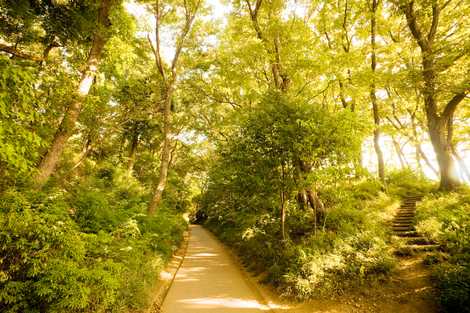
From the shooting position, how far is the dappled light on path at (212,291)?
5.93m

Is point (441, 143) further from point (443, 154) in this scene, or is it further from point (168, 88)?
point (168, 88)

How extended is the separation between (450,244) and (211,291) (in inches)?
272

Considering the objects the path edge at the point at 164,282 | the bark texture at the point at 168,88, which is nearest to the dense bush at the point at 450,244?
the path edge at the point at 164,282

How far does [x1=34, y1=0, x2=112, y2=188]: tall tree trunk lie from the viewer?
6.46m

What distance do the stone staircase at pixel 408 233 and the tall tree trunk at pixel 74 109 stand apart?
421 inches

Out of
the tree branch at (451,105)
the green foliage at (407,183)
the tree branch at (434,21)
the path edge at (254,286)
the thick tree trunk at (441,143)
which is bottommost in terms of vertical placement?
the path edge at (254,286)

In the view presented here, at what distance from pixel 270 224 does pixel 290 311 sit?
4.22 metres

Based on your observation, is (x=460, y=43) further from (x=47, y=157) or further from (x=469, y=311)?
(x=47, y=157)

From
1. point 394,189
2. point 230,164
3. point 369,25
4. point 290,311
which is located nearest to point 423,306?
point 290,311

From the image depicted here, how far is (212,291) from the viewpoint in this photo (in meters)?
7.00

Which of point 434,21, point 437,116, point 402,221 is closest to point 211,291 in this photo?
point 402,221

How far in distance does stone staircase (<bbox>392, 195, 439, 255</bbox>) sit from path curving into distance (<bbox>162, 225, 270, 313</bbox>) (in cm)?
486

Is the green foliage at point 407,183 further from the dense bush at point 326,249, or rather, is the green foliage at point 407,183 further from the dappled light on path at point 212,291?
the dappled light on path at point 212,291

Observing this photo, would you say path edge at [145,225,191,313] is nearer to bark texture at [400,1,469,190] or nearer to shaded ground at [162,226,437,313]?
shaded ground at [162,226,437,313]
